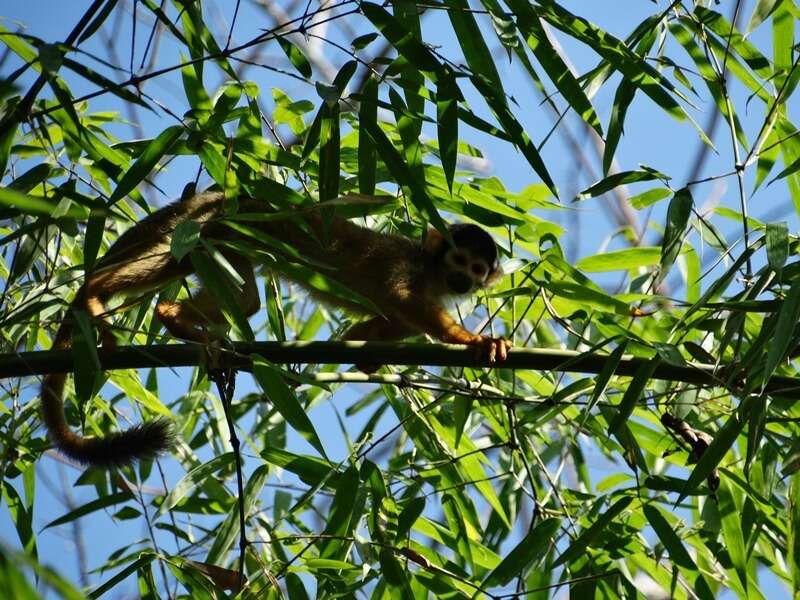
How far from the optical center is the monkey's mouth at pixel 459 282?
494cm

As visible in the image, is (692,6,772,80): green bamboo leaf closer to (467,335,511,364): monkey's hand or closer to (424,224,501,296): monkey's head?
(467,335,511,364): monkey's hand

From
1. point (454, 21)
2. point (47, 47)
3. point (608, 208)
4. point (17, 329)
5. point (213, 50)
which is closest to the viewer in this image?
point (47, 47)

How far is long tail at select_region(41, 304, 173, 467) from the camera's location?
3668 millimetres

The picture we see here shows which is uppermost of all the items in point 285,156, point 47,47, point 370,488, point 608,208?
point 608,208

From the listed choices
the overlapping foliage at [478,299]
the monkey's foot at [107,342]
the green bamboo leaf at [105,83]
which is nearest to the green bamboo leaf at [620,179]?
the overlapping foliage at [478,299]

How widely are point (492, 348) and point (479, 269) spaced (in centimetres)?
150

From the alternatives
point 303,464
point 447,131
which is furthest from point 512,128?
point 303,464

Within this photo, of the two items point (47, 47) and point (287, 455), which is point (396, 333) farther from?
point (47, 47)

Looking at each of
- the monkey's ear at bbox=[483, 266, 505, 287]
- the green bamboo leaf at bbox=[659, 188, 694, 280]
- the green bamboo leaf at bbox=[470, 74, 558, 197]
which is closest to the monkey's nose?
the monkey's ear at bbox=[483, 266, 505, 287]

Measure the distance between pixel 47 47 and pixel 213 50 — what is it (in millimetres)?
1037

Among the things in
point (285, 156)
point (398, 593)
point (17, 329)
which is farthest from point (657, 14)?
point (17, 329)

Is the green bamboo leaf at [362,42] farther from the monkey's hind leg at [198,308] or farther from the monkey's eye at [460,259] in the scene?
the monkey's eye at [460,259]

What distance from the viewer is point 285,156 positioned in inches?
143

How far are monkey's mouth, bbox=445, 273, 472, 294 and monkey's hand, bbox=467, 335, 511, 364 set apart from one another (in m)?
1.08
